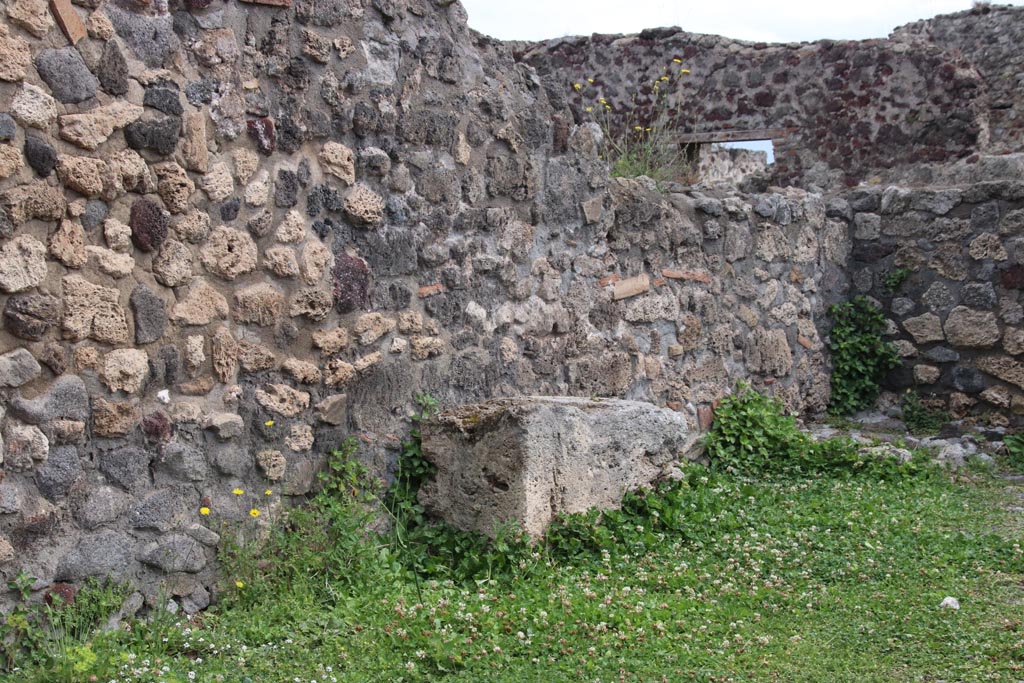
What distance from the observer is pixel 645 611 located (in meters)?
4.18

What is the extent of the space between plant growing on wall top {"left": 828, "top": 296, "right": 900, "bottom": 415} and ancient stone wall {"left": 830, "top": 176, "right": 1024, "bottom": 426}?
0.35ft

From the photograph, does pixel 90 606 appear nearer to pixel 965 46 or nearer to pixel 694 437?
pixel 694 437

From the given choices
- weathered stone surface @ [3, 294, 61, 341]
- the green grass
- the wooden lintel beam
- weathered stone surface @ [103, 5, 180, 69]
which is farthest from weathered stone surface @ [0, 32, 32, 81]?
the wooden lintel beam

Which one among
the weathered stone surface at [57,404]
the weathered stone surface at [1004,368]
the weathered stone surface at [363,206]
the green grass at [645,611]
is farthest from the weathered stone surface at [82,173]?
the weathered stone surface at [1004,368]

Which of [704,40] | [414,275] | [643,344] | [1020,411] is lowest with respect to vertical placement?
[1020,411]

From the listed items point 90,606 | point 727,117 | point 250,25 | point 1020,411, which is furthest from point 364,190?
point 727,117

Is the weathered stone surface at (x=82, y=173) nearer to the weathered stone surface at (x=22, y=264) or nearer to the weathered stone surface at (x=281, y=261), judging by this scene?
the weathered stone surface at (x=22, y=264)

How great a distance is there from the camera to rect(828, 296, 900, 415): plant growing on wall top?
26.6 feet

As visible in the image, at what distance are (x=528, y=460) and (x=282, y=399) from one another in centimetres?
106

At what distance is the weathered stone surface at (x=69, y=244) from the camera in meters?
3.67

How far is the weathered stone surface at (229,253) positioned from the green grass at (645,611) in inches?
41.2

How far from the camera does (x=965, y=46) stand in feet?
48.4

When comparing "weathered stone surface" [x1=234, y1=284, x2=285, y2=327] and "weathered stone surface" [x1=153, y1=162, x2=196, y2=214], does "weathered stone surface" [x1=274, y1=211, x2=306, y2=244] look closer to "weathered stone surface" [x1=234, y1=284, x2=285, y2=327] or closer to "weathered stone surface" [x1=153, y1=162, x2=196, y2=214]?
"weathered stone surface" [x1=234, y1=284, x2=285, y2=327]

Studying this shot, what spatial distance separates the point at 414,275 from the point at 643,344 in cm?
194
